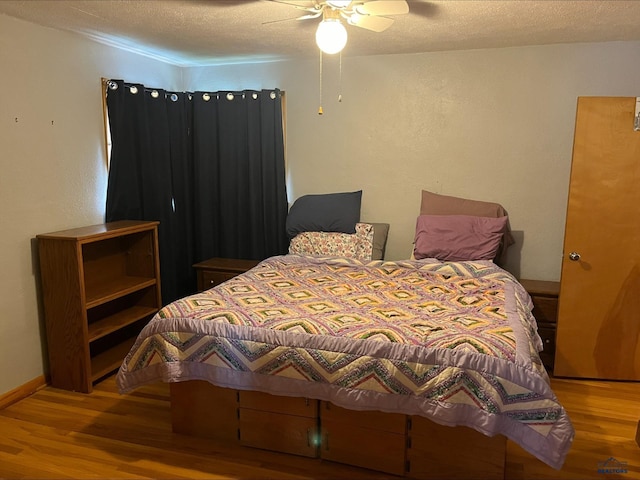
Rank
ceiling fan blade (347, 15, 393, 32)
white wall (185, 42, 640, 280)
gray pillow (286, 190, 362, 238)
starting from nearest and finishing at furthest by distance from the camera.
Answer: ceiling fan blade (347, 15, 393, 32) < white wall (185, 42, 640, 280) < gray pillow (286, 190, 362, 238)

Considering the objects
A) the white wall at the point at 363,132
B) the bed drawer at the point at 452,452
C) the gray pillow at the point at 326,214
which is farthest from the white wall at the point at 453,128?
the bed drawer at the point at 452,452

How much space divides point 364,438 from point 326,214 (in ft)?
6.74

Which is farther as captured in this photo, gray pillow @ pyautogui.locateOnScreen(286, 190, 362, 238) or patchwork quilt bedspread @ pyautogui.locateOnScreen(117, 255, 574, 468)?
gray pillow @ pyautogui.locateOnScreen(286, 190, 362, 238)

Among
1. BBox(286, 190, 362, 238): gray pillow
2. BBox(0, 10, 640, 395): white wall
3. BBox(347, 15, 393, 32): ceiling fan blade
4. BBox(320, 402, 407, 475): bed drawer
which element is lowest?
BBox(320, 402, 407, 475): bed drawer

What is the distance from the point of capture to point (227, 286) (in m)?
3.02

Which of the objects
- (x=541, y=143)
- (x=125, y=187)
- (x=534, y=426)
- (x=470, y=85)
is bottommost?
(x=534, y=426)

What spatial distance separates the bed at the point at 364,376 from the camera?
204 cm

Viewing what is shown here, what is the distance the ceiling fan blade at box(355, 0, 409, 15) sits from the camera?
7.59ft

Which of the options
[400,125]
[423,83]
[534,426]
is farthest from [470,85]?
[534,426]

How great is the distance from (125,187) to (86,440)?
6.09 ft

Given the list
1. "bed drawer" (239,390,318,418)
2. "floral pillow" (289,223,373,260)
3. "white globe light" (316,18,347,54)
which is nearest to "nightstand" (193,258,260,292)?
"floral pillow" (289,223,373,260)

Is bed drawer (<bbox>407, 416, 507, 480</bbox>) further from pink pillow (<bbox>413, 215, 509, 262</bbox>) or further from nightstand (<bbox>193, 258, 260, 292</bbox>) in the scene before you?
nightstand (<bbox>193, 258, 260, 292</bbox>)

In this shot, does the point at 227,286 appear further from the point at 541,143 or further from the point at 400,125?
the point at 541,143

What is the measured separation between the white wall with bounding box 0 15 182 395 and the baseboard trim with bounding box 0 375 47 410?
0.04 m
